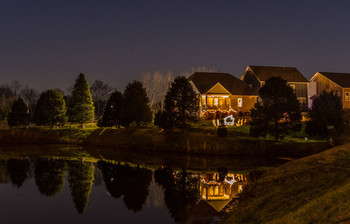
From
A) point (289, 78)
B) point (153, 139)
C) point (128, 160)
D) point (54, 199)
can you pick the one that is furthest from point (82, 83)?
point (54, 199)

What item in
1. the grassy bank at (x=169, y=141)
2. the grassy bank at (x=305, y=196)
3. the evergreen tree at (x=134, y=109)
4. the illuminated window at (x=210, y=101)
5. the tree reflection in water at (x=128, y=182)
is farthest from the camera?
the illuminated window at (x=210, y=101)

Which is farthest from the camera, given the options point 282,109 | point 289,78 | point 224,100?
point 289,78

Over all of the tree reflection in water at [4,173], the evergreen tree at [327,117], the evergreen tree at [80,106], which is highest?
the evergreen tree at [80,106]

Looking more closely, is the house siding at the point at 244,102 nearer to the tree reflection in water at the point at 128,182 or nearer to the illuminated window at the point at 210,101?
the illuminated window at the point at 210,101

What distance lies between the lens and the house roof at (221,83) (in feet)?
170

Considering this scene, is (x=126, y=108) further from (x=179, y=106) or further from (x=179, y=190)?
(x=179, y=190)

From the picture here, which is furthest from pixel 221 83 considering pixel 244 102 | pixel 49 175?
pixel 49 175

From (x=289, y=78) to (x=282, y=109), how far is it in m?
24.7

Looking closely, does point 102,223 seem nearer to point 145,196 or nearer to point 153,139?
point 145,196

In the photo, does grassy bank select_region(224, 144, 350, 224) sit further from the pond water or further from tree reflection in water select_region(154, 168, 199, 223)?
tree reflection in water select_region(154, 168, 199, 223)

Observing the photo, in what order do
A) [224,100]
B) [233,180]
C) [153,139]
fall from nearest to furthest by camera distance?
[233,180] → [153,139] → [224,100]

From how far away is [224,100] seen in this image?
5091 centimetres

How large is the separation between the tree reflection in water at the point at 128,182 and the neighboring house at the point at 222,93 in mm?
22247

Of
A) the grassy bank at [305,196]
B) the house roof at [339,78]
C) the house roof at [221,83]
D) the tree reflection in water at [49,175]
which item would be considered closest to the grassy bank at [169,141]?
the grassy bank at [305,196]
